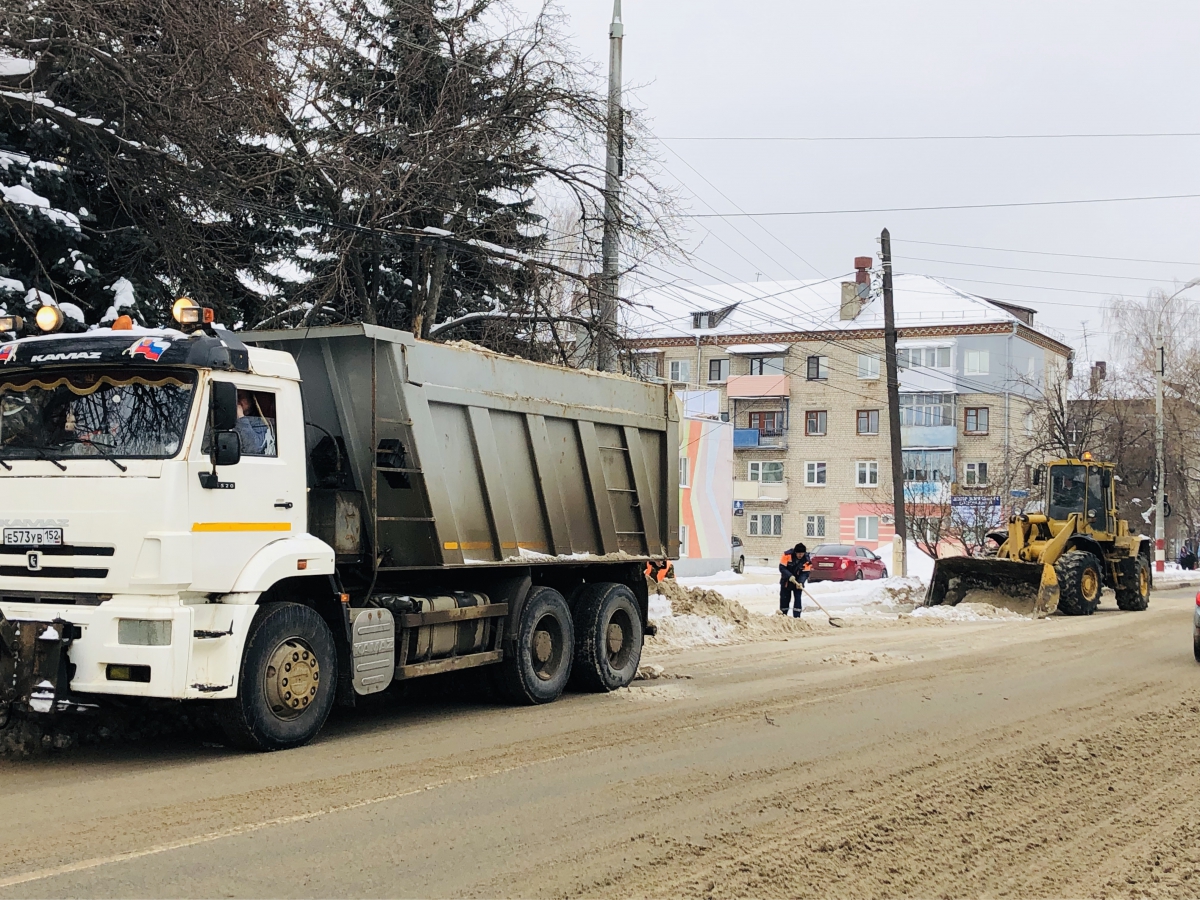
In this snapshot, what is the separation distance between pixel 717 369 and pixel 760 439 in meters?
4.54

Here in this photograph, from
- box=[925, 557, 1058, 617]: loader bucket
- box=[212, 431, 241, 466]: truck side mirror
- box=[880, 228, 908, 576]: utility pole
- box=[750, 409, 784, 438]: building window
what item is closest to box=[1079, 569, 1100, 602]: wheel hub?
box=[925, 557, 1058, 617]: loader bucket

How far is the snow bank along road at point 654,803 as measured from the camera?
5832mm

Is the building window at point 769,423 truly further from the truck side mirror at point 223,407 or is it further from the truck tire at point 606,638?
the truck side mirror at point 223,407

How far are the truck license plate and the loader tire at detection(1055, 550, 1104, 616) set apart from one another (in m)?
19.6

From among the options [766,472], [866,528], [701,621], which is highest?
[766,472]

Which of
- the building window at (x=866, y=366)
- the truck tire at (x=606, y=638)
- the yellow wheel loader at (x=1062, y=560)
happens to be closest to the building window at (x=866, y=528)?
the building window at (x=866, y=366)

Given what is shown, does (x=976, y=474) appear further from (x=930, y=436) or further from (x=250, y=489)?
(x=250, y=489)

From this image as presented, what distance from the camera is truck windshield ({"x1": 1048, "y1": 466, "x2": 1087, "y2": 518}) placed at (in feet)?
86.2

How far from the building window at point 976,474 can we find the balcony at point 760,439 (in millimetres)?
9274

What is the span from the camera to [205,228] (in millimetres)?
17719

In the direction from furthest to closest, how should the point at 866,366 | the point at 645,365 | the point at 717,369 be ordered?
the point at 717,369 → the point at 866,366 → the point at 645,365

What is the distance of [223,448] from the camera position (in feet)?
27.9

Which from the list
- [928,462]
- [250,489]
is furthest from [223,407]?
[928,462]

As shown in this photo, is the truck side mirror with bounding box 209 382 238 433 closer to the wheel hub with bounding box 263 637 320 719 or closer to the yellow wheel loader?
the wheel hub with bounding box 263 637 320 719
